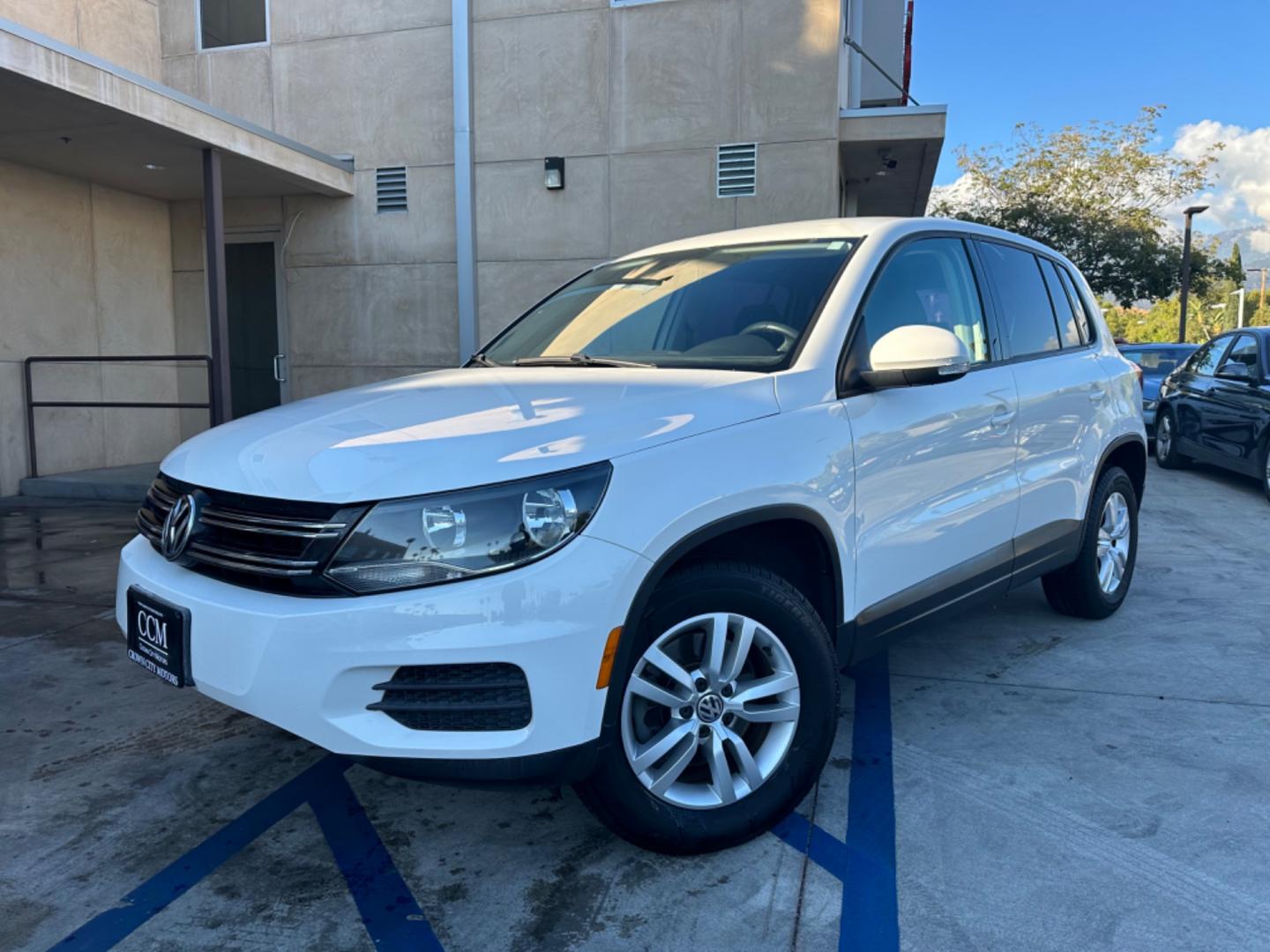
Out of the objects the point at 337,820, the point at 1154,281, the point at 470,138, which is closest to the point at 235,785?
the point at 337,820

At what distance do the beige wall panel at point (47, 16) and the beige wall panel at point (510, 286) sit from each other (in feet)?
14.7

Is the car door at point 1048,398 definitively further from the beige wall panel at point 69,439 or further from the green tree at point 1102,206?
the green tree at point 1102,206

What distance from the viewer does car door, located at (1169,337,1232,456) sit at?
10.1 meters

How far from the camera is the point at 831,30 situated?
9.46m

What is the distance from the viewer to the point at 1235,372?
31.1 ft

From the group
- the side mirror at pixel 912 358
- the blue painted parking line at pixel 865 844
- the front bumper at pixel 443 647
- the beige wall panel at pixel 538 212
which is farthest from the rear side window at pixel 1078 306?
the beige wall panel at pixel 538 212

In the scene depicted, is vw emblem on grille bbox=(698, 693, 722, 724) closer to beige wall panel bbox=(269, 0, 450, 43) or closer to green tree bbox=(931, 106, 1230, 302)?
beige wall panel bbox=(269, 0, 450, 43)

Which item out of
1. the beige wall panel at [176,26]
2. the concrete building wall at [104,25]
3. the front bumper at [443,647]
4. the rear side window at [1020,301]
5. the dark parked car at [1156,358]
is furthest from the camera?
the dark parked car at [1156,358]

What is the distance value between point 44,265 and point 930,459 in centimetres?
953

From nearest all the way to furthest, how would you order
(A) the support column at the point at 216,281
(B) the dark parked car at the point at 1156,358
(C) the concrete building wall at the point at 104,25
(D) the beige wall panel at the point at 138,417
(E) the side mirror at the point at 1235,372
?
(A) the support column at the point at 216,281
(E) the side mirror at the point at 1235,372
(C) the concrete building wall at the point at 104,25
(D) the beige wall panel at the point at 138,417
(B) the dark parked car at the point at 1156,358

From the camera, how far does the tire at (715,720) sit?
2.45 metres

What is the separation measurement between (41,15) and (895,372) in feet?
33.4

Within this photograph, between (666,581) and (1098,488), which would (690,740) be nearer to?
(666,581)

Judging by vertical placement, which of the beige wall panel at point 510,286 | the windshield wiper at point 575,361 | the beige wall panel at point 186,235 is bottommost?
the windshield wiper at point 575,361
